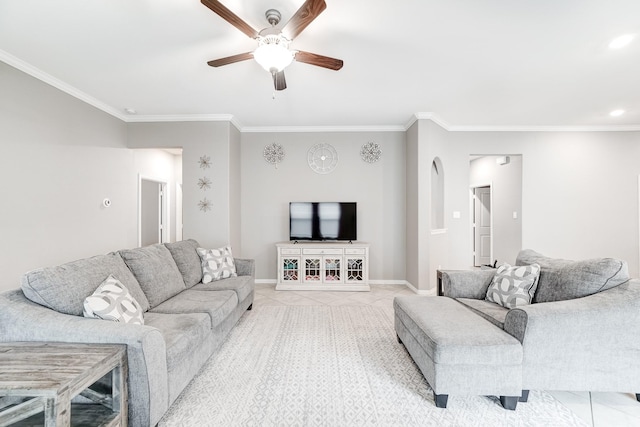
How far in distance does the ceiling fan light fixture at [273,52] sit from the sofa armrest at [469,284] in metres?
2.39

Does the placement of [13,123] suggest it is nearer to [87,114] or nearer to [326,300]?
[87,114]

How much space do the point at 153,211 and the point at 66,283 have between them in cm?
430

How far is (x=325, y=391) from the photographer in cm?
201

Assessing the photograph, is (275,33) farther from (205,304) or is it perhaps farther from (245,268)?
(245,268)

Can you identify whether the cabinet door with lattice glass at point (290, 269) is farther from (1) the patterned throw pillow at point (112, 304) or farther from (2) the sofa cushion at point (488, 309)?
(1) the patterned throw pillow at point (112, 304)

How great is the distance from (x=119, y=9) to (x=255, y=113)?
90.2 inches

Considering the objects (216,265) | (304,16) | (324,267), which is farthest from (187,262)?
(304,16)

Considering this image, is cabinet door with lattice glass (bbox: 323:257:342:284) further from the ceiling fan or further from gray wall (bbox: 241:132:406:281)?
the ceiling fan

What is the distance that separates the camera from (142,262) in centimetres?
251

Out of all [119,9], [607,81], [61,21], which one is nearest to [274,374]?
[119,9]

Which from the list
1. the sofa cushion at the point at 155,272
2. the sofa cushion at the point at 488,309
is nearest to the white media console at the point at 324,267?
the sofa cushion at the point at 155,272

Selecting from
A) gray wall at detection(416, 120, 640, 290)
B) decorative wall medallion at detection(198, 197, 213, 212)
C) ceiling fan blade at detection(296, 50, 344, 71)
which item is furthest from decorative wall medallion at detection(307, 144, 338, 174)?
ceiling fan blade at detection(296, 50, 344, 71)

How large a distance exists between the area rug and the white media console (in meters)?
1.63

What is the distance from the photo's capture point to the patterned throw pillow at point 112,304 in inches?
67.1
